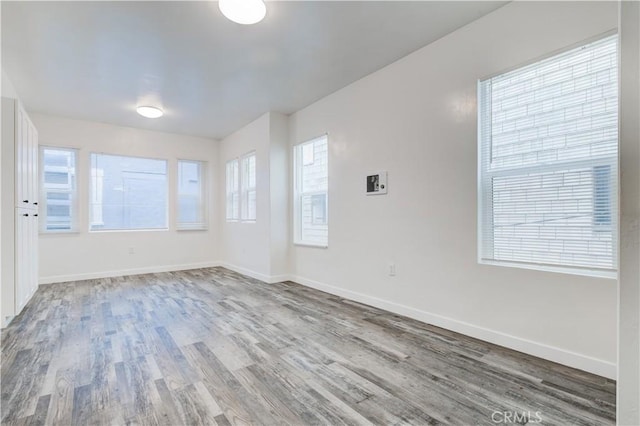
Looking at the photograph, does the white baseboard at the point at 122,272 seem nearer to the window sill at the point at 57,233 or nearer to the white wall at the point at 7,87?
the window sill at the point at 57,233

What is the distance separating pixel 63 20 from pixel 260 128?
8.90 feet

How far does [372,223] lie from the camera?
11.0 feet

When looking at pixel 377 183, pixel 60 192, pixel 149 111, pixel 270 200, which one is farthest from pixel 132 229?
pixel 377 183

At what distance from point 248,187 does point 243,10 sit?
345cm

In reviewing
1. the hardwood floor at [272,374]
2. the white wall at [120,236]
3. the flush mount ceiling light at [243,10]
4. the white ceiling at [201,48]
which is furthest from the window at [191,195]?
the flush mount ceiling light at [243,10]

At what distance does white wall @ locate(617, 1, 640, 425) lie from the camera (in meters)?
0.81

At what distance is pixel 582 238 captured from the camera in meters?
1.95

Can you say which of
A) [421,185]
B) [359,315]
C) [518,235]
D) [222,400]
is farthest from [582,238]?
[222,400]

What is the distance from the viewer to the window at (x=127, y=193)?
5094 millimetres

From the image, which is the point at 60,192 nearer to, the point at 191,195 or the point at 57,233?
the point at 57,233

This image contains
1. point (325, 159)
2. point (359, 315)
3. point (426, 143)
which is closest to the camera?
point (426, 143)

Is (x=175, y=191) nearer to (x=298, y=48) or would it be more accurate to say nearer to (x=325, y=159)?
(x=325, y=159)

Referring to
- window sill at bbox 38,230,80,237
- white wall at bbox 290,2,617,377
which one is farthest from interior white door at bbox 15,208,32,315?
white wall at bbox 290,2,617,377

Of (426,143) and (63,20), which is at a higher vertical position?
(63,20)
